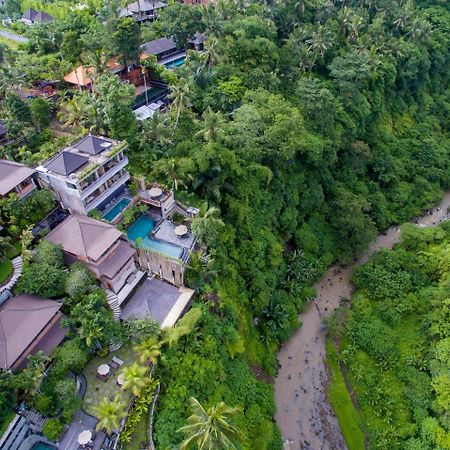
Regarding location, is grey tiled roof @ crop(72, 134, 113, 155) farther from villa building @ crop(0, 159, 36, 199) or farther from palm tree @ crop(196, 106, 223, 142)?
palm tree @ crop(196, 106, 223, 142)

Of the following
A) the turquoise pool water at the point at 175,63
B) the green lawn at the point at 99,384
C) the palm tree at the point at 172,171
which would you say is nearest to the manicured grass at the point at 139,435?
the green lawn at the point at 99,384

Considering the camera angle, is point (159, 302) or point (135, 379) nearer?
point (135, 379)

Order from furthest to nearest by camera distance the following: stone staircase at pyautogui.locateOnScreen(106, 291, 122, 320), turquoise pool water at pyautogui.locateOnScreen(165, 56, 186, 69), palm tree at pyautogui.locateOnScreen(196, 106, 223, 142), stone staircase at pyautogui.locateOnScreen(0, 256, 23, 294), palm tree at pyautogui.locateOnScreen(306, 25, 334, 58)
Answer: turquoise pool water at pyautogui.locateOnScreen(165, 56, 186, 69), palm tree at pyautogui.locateOnScreen(306, 25, 334, 58), palm tree at pyautogui.locateOnScreen(196, 106, 223, 142), stone staircase at pyautogui.locateOnScreen(106, 291, 122, 320), stone staircase at pyautogui.locateOnScreen(0, 256, 23, 294)

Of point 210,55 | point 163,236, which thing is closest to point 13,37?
point 210,55

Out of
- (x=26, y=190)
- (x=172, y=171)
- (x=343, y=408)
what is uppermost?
(x=26, y=190)

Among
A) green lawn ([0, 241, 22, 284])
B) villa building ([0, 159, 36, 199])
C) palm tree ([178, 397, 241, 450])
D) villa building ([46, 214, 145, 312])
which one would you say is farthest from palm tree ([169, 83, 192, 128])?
palm tree ([178, 397, 241, 450])

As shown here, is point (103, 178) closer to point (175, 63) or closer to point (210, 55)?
point (210, 55)
